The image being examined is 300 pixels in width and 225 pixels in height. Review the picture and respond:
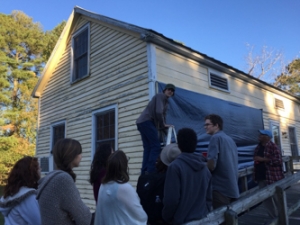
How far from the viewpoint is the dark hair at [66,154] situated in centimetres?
206

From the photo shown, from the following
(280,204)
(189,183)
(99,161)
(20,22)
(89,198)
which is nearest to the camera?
(189,183)

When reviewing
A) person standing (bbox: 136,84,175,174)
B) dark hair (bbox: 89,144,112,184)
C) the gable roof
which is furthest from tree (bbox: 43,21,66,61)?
dark hair (bbox: 89,144,112,184)

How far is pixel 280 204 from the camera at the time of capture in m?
3.91

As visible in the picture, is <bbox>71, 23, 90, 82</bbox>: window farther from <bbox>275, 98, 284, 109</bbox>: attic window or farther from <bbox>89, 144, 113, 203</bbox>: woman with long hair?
<bbox>275, 98, 284, 109</bbox>: attic window

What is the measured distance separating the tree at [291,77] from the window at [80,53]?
89.4 feet

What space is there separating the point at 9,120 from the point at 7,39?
7.15 meters

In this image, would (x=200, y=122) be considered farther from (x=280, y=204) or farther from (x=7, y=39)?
(x=7, y=39)

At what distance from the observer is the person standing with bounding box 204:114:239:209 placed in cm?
329

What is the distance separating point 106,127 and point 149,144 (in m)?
3.11

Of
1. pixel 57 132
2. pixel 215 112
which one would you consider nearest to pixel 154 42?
pixel 215 112

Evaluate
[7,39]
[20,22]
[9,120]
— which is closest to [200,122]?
[9,120]

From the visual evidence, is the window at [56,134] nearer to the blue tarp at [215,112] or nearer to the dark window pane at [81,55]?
the dark window pane at [81,55]

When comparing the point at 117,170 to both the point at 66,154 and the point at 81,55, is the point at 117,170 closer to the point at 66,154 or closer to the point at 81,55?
the point at 66,154

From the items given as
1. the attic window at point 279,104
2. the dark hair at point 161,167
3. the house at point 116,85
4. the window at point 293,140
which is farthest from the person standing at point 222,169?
the window at point 293,140
